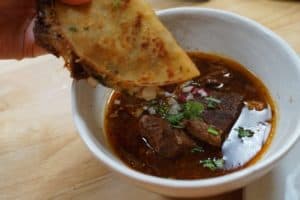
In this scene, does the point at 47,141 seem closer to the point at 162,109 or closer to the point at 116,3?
the point at 162,109

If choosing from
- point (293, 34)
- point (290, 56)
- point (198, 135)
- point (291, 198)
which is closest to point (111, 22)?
point (198, 135)

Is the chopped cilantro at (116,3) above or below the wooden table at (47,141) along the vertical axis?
above

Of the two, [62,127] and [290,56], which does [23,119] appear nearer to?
[62,127]

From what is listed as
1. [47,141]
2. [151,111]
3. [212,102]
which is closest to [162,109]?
[151,111]

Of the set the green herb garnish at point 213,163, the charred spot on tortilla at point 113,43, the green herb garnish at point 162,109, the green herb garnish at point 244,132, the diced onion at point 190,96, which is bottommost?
the green herb garnish at point 213,163

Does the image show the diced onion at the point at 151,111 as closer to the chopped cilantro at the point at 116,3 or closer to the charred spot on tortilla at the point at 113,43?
the charred spot on tortilla at the point at 113,43

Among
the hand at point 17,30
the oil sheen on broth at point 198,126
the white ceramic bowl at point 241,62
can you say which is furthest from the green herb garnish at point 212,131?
the hand at point 17,30
